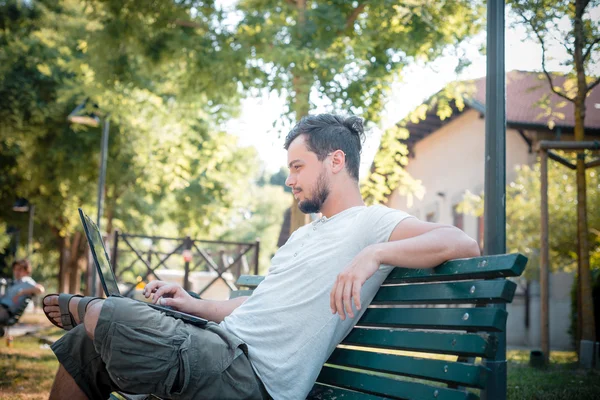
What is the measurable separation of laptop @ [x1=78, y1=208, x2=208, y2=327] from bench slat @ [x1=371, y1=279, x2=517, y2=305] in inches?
28.9

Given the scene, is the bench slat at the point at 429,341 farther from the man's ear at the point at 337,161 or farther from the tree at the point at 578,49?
the tree at the point at 578,49

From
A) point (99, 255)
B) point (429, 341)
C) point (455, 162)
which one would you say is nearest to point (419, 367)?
point (429, 341)

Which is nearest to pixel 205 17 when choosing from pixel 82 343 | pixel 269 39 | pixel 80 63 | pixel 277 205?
pixel 269 39

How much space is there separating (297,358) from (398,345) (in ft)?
1.39

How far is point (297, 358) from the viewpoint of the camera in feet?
A: 9.57

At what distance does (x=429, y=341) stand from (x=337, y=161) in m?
1.07

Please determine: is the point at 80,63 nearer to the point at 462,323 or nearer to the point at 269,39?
the point at 269,39

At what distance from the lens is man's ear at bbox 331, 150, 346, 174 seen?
3.37m

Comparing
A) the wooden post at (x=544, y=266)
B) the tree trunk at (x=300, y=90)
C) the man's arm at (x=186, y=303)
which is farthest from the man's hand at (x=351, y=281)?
the tree trunk at (x=300, y=90)

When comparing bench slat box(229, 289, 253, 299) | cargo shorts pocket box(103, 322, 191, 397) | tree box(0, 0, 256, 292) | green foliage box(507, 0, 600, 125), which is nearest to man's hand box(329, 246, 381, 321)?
cargo shorts pocket box(103, 322, 191, 397)

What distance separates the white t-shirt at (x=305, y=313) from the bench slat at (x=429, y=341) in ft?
0.37

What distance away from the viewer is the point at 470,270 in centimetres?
241

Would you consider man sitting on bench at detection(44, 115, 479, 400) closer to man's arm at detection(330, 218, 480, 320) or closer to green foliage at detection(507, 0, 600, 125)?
man's arm at detection(330, 218, 480, 320)

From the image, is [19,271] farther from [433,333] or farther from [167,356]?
[433,333]
